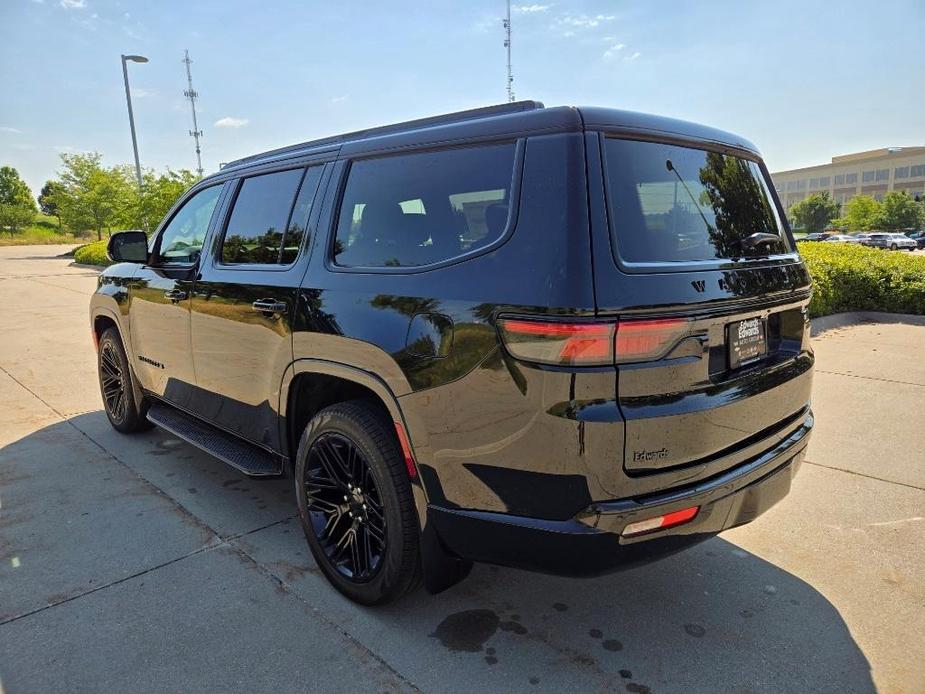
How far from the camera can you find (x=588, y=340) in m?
1.84

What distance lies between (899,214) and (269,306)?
89.0m

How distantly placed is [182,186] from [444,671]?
24.7 m

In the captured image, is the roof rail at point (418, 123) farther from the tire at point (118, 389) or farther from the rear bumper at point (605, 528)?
the tire at point (118, 389)

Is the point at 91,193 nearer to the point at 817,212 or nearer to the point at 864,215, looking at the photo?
the point at 864,215

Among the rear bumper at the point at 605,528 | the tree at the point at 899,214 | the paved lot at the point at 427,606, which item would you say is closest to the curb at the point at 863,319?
the paved lot at the point at 427,606

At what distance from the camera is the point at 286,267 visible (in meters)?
2.94

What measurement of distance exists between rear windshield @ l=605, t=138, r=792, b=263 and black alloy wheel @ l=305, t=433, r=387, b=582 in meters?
1.34

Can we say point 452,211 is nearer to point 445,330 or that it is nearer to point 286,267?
point 445,330

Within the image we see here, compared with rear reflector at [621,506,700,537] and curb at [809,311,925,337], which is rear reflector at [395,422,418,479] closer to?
rear reflector at [621,506,700,537]

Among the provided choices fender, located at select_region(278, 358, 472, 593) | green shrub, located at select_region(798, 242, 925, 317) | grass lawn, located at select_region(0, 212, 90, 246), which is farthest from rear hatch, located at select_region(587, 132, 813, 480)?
grass lawn, located at select_region(0, 212, 90, 246)

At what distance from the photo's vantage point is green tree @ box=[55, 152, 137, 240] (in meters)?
31.4

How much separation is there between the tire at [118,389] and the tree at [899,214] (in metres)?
87.7

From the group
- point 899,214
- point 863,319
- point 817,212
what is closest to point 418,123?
point 863,319

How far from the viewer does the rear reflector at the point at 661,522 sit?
1937 mm
